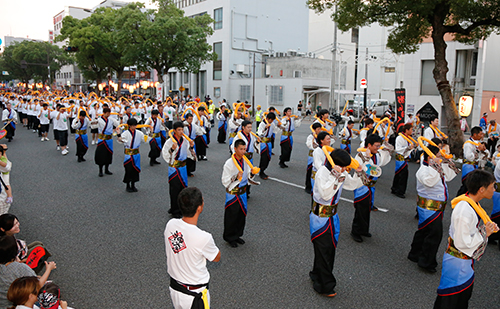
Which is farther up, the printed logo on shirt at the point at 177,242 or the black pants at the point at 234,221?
the printed logo on shirt at the point at 177,242

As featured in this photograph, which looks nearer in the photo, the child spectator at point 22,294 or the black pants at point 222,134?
the child spectator at point 22,294

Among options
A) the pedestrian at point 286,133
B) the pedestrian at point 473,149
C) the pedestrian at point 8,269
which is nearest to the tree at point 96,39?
the pedestrian at point 286,133

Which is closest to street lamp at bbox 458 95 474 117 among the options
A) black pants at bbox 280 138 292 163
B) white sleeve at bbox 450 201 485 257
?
black pants at bbox 280 138 292 163

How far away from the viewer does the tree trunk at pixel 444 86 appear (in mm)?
11578

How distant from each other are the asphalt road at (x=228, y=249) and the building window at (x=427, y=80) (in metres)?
11.6

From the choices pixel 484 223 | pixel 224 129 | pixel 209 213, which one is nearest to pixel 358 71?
pixel 224 129

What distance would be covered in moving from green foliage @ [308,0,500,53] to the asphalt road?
514 cm

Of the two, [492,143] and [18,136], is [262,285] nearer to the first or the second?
[492,143]

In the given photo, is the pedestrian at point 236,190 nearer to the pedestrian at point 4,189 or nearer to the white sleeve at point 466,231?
the white sleeve at point 466,231

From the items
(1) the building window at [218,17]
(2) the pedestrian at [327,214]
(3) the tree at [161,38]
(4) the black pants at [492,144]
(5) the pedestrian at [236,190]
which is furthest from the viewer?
(1) the building window at [218,17]

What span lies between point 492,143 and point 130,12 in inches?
987

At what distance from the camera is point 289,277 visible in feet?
15.7

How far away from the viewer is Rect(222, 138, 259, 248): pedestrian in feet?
17.8

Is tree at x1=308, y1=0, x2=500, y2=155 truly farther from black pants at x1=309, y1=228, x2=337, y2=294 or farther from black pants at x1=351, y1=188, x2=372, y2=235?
black pants at x1=309, y1=228, x2=337, y2=294
